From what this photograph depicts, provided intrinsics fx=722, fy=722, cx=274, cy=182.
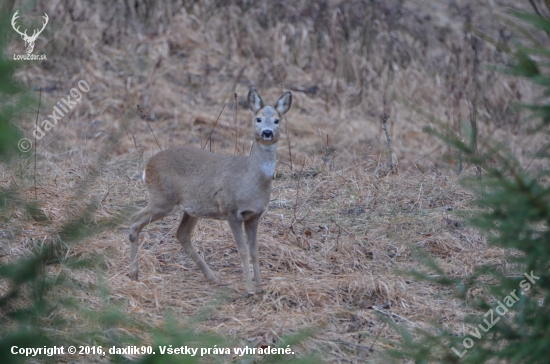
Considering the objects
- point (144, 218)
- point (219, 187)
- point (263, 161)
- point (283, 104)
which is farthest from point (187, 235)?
point (283, 104)

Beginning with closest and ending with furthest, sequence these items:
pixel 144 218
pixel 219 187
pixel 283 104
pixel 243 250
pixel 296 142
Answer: pixel 243 250, pixel 219 187, pixel 144 218, pixel 283 104, pixel 296 142

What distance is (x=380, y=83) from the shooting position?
12.7 metres

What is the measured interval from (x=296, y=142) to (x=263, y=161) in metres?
5.14

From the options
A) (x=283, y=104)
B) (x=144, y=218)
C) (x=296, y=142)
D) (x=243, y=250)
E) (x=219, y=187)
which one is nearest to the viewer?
(x=243, y=250)

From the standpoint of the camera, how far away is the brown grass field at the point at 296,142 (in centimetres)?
531

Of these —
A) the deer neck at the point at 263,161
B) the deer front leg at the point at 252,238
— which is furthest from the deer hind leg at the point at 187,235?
the deer neck at the point at 263,161

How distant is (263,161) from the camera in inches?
224

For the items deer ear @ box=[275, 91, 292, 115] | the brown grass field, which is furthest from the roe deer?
the brown grass field

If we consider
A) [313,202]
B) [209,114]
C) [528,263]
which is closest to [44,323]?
[528,263]

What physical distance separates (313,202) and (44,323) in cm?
559

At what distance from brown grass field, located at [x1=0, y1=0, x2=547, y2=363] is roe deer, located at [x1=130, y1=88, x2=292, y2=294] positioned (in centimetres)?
31

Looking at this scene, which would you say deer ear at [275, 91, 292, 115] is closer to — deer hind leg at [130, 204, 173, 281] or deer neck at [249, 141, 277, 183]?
deer neck at [249, 141, 277, 183]

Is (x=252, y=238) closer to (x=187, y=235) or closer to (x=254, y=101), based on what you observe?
(x=187, y=235)

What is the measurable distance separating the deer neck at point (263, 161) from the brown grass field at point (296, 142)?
0.87 meters
